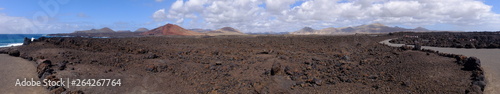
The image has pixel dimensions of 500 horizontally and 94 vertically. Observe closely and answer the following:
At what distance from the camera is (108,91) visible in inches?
306

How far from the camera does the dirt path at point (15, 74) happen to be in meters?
7.74

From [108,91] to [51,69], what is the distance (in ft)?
10.9

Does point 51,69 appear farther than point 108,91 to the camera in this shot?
Yes

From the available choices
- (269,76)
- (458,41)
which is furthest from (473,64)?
(458,41)

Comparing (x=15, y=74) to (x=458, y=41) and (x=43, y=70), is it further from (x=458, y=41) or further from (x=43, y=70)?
(x=458, y=41)

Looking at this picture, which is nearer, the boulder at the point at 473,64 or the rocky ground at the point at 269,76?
the rocky ground at the point at 269,76

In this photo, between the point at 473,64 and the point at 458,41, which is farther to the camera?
the point at 458,41

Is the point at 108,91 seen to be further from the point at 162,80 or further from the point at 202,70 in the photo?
the point at 202,70

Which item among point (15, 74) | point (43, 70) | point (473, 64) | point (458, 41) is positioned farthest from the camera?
point (458, 41)

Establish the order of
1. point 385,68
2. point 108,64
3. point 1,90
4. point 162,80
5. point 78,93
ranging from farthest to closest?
point 108,64
point 385,68
point 162,80
point 1,90
point 78,93

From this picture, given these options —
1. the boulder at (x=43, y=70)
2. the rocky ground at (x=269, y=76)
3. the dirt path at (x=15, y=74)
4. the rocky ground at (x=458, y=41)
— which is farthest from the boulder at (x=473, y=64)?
the boulder at (x=43, y=70)

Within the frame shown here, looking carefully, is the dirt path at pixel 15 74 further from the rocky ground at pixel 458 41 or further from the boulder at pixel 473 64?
the rocky ground at pixel 458 41

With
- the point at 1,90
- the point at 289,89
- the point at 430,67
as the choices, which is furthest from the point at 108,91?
the point at 430,67

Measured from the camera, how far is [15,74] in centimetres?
943
